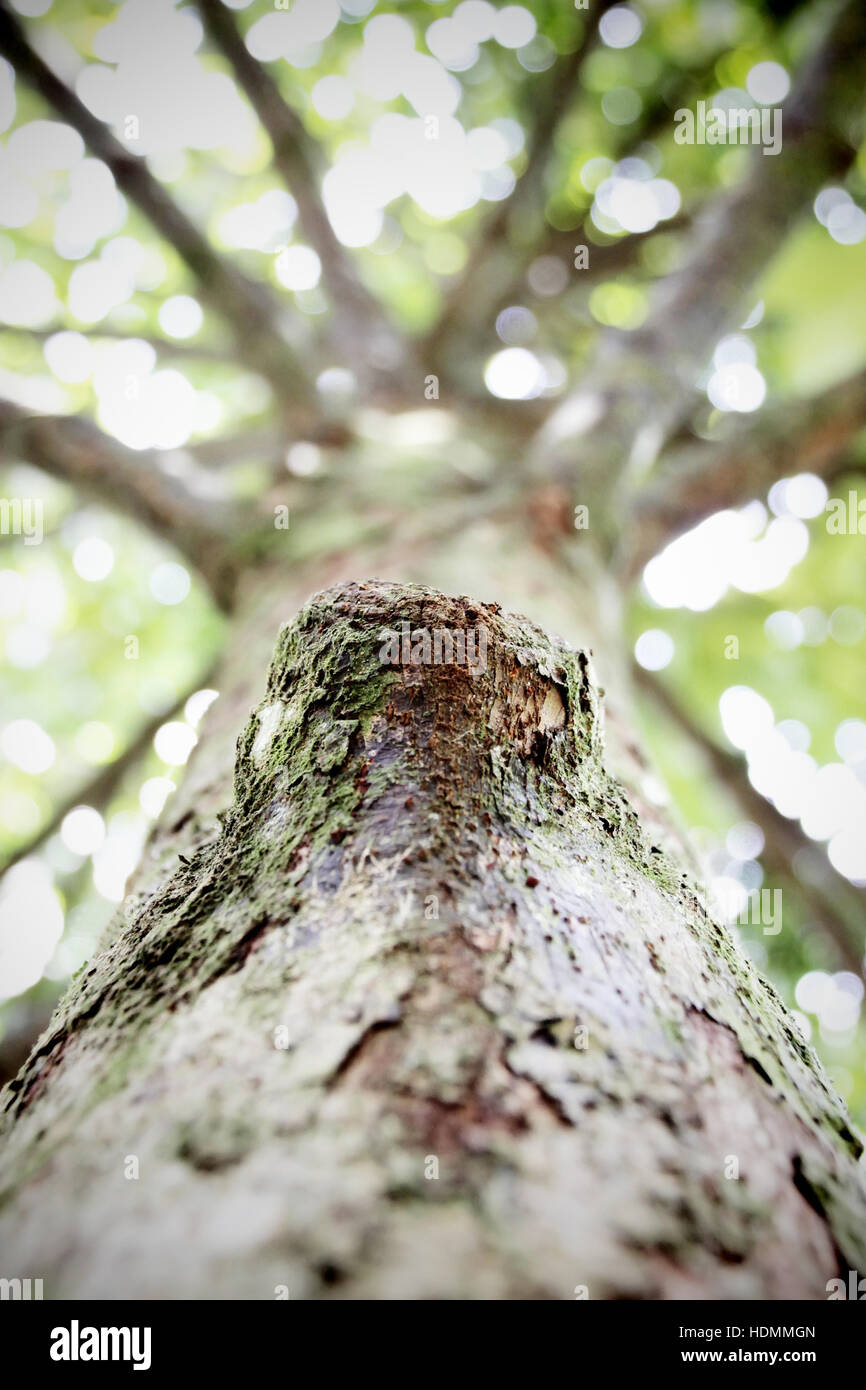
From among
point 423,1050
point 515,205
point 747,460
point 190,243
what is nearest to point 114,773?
point 190,243

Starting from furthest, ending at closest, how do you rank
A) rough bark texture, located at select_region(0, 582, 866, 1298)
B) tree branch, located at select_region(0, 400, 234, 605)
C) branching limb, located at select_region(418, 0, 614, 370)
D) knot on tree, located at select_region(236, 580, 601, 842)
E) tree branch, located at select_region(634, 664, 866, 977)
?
branching limb, located at select_region(418, 0, 614, 370) < tree branch, located at select_region(634, 664, 866, 977) < tree branch, located at select_region(0, 400, 234, 605) < knot on tree, located at select_region(236, 580, 601, 842) < rough bark texture, located at select_region(0, 582, 866, 1298)

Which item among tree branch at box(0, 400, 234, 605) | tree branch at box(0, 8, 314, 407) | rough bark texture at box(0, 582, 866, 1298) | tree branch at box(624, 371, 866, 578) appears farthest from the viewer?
tree branch at box(0, 8, 314, 407)

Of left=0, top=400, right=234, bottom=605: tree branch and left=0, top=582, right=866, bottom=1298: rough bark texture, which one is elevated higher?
left=0, top=400, right=234, bottom=605: tree branch

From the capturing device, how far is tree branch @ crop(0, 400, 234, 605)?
2.31m

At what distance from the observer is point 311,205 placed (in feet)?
12.3

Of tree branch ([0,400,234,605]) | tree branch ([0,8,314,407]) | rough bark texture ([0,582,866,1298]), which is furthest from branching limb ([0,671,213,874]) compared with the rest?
rough bark texture ([0,582,866,1298])

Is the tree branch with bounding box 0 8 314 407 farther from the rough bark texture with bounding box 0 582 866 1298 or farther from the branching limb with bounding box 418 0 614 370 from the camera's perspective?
the rough bark texture with bounding box 0 582 866 1298

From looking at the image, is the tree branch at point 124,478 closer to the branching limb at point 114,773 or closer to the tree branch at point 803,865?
the branching limb at point 114,773

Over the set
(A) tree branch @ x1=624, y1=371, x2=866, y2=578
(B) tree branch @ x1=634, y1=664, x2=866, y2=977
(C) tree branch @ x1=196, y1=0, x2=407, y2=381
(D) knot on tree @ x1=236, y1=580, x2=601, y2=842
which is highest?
(C) tree branch @ x1=196, y1=0, x2=407, y2=381

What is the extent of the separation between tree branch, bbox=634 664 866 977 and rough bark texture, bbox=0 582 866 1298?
278 cm

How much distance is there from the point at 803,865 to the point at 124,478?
124 inches

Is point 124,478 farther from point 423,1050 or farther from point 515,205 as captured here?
point 515,205

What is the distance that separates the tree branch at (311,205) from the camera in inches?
130

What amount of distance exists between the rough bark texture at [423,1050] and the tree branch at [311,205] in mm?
3303
